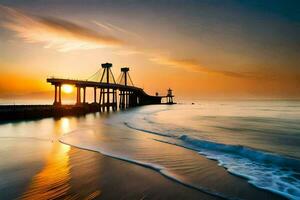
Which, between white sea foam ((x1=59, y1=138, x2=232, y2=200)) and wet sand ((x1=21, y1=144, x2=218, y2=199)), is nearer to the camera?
wet sand ((x1=21, y1=144, x2=218, y2=199))

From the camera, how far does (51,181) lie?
25.1 ft

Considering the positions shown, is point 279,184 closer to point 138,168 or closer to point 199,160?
point 199,160

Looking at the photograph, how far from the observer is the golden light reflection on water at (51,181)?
21.2 ft

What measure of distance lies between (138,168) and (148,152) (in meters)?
3.21

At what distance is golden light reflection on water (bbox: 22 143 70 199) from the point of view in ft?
21.2

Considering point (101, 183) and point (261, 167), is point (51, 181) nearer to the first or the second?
point (101, 183)

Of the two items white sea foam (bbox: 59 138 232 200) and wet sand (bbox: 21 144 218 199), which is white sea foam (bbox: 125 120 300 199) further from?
wet sand (bbox: 21 144 218 199)

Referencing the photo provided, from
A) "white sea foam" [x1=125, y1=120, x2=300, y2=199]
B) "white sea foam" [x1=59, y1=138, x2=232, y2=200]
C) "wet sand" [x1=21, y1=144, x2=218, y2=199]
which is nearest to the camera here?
"wet sand" [x1=21, y1=144, x2=218, y2=199]

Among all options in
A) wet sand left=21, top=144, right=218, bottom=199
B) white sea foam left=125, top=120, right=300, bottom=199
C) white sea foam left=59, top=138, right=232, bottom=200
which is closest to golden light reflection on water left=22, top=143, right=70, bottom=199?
wet sand left=21, top=144, right=218, bottom=199

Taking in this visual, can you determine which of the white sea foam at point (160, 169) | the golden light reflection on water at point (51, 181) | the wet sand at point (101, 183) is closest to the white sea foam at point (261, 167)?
the white sea foam at point (160, 169)

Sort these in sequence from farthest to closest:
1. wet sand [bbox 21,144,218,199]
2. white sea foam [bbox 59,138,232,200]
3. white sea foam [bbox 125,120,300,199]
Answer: white sea foam [bbox 125,120,300,199] → white sea foam [bbox 59,138,232,200] → wet sand [bbox 21,144,218,199]

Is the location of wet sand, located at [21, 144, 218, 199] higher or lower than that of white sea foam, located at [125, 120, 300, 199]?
higher

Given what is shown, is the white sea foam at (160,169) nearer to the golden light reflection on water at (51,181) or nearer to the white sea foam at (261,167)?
the white sea foam at (261,167)

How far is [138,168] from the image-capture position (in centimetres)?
942
